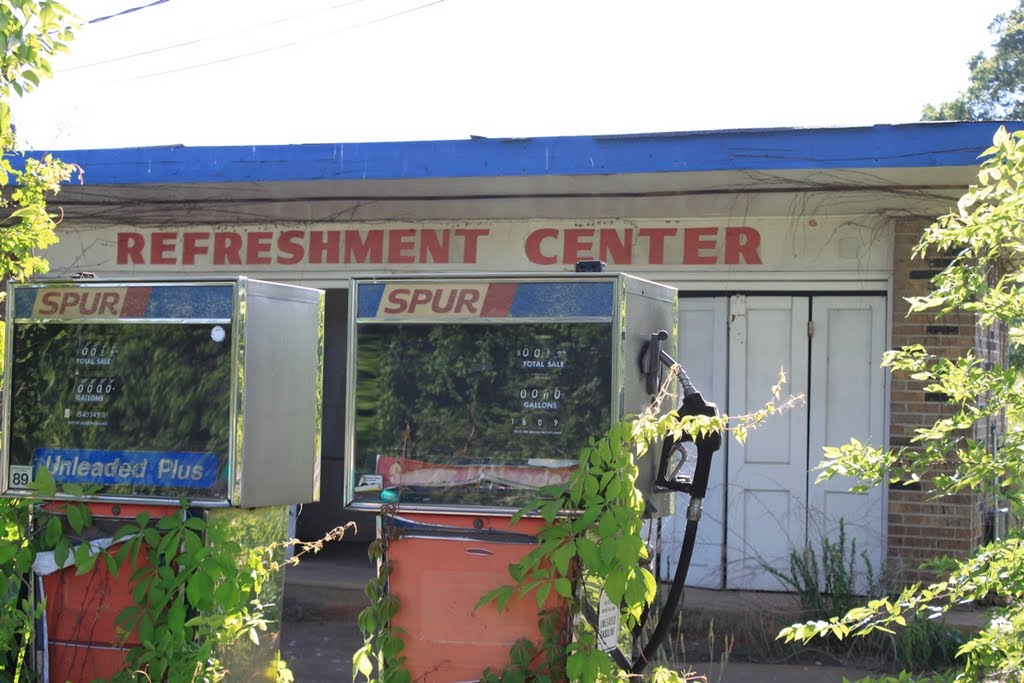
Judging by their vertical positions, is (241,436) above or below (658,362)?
below

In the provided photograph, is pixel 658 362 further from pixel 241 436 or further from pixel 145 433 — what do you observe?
pixel 145 433

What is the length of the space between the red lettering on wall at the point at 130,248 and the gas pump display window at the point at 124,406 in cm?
520

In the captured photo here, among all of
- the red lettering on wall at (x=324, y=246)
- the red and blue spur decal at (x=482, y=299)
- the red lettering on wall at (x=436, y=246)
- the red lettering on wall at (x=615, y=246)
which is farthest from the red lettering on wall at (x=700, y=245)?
the red and blue spur decal at (x=482, y=299)

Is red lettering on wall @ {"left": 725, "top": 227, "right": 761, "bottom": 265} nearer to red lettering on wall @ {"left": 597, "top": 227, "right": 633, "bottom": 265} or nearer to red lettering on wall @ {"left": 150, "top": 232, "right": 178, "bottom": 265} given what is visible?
red lettering on wall @ {"left": 597, "top": 227, "right": 633, "bottom": 265}

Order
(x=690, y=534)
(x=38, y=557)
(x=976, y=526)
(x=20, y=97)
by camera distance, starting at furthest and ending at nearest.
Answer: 1. (x=976, y=526)
2. (x=38, y=557)
3. (x=690, y=534)
4. (x=20, y=97)

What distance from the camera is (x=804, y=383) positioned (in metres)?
8.54

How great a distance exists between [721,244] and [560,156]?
1747 mm

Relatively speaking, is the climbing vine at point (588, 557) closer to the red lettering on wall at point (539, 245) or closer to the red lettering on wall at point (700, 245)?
the red lettering on wall at point (700, 245)

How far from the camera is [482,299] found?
430 cm

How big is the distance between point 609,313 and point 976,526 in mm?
5265

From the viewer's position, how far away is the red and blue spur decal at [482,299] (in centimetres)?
420

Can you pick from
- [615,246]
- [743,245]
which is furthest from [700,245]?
[615,246]

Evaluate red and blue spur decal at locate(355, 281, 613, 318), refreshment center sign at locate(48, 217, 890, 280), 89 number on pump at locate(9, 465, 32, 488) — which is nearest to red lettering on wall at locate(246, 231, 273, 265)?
refreshment center sign at locate(48, 217, 890, 280)

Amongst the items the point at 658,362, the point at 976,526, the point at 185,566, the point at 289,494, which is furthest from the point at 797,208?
the point at 185,566
